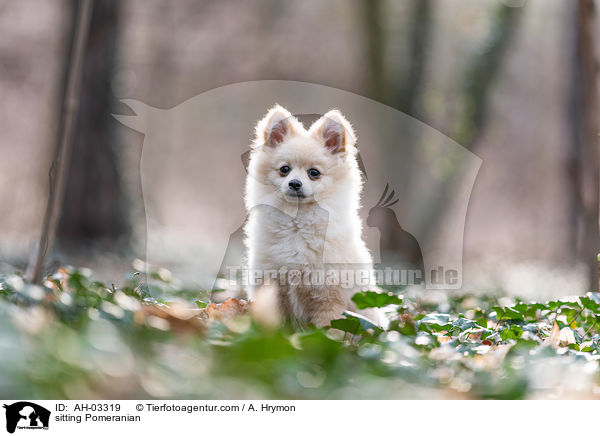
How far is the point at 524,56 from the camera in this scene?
11.2 meters

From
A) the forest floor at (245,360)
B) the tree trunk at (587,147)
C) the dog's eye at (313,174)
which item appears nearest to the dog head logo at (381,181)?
the tree trunk at (587,147)

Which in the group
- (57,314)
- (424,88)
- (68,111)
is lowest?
(57,314)

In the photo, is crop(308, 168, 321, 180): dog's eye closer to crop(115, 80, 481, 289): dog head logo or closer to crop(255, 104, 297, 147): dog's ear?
crop(255, 104, 297, 147): dog's ear

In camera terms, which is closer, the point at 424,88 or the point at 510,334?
the point at 510,334

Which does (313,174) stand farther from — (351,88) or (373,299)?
(351,88)

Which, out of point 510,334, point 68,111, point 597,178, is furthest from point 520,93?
point 68,111

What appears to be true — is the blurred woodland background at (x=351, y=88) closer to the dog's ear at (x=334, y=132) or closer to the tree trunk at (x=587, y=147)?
the tree trunk at (x=587, y=147)

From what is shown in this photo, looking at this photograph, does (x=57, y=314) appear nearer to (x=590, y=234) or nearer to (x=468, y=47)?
(x=590, y=234)

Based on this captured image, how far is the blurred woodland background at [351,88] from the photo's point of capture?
243 inches

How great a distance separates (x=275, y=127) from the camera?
3.08m
